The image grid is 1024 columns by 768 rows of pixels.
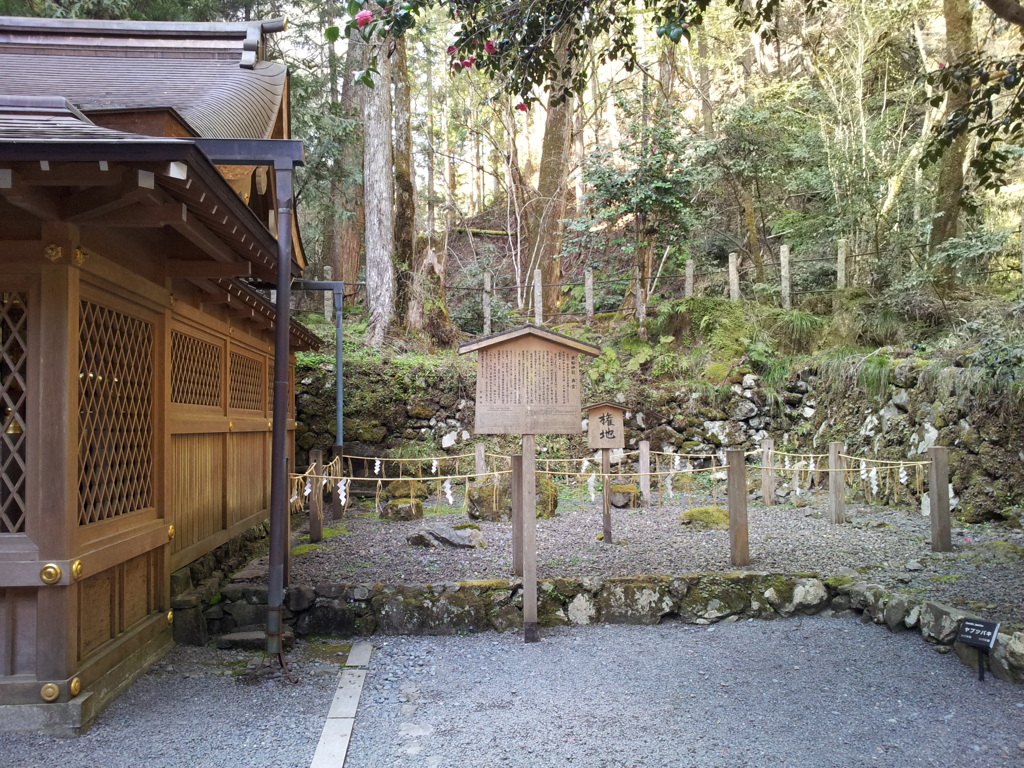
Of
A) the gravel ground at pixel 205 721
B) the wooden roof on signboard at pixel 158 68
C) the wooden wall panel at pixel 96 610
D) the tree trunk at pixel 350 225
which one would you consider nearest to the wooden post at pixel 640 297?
the tree trunk at pixel 350 225

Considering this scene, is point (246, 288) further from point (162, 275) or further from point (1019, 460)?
point (1019, 460)

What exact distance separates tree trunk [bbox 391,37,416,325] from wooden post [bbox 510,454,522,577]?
942cm

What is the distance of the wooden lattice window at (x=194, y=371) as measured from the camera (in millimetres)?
5277

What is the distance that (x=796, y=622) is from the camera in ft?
18.3

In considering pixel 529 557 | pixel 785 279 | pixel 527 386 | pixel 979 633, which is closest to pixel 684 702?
pixel 529 557

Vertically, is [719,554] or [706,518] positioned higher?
[706,518]

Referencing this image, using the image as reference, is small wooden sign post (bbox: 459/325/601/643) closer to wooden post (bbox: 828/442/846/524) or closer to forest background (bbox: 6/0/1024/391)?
wooden post (bbox: 828/442/846/524)

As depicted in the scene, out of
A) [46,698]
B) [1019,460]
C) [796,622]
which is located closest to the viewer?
[46,698]

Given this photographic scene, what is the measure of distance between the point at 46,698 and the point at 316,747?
4.54 feet

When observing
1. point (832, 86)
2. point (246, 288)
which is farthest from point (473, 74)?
point (246, 288)

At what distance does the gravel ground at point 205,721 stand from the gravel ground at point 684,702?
344 millimetres

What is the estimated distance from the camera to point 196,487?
5676mm

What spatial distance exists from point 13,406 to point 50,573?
92cm

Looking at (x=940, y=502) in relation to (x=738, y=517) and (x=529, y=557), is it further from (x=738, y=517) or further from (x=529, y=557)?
(x=529, y=557)
